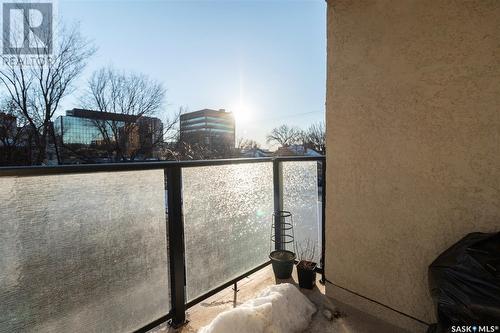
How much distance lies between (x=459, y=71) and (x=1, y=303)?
2685 millimetres

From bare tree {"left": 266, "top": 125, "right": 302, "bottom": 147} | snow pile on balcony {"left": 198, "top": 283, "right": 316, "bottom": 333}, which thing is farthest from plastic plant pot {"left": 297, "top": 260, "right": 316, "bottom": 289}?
bare tree {"left": 266, "top": 125, "right": 302, "bottom": 147}

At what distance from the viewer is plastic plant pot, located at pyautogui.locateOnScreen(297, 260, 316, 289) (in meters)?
2.27

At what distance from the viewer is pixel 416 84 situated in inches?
62.6

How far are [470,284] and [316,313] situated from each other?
1157mm

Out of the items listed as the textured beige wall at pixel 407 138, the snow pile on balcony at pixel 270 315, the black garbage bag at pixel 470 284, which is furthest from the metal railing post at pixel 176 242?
the black garbage bag at pixel 470 284

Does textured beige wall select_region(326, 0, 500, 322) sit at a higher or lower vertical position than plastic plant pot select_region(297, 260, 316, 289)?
higher

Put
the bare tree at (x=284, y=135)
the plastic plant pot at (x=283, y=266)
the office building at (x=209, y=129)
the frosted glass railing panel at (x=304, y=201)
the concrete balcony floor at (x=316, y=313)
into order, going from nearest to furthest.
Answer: the concrete balcony floor at (x=316, y=313)
the plastic plant pot at (x=283, y=266)
the frosted glass railing panel at (x=304, y=201)
the office building at (x=209, y=129)
the bare tree at (x=284, y=135)

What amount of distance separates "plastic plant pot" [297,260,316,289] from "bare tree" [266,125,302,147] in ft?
97.0

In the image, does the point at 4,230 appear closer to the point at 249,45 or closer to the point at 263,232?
the point at 263,232

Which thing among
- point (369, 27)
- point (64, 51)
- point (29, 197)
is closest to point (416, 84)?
point (369, 27)

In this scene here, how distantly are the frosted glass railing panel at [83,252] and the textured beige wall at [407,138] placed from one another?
1.43 metres

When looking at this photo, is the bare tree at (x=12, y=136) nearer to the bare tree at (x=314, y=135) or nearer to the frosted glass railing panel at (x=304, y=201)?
the frosted glass railing panel at (x=304, y=201)

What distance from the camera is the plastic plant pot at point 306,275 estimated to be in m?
2.27

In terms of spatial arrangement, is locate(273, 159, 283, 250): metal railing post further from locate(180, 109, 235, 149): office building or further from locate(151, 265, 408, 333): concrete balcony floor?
locate(180, 109, 235, 149): office building
